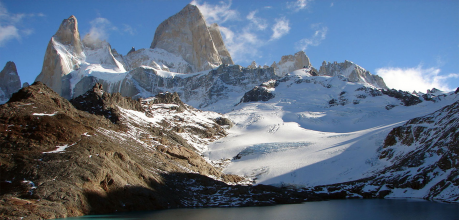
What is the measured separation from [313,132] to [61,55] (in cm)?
14757

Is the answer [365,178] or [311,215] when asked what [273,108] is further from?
[311,215]

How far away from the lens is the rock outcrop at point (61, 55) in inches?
7047

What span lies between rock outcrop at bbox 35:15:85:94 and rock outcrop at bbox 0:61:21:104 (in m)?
10.7

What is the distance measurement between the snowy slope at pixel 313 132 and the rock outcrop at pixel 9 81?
11786 cm

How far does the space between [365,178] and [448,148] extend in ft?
57.7

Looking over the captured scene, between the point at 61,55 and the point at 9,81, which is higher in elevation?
the point at 61,55

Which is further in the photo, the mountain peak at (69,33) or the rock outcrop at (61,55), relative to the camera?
the mountain peak at (69,33)

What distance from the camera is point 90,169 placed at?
41.4m

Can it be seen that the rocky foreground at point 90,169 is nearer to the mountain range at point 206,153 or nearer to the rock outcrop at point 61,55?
the mountain range at point 206,153

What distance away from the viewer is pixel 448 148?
53.8 m

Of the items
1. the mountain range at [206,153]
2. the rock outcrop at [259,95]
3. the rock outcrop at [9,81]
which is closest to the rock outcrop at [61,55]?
the rock outcrop at [9,81]

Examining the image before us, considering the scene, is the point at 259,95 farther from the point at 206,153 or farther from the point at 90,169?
the point at 90,169

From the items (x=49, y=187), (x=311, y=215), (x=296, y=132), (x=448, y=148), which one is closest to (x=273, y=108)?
(x=296, y=132)

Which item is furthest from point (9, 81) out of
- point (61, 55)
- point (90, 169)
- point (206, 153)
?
point (90, 169)
